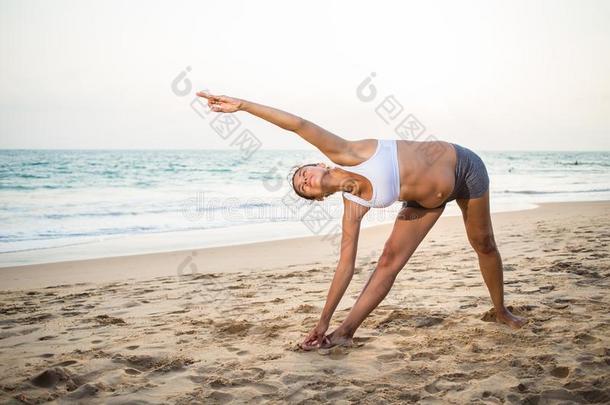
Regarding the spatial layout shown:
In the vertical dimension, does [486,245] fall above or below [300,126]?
below

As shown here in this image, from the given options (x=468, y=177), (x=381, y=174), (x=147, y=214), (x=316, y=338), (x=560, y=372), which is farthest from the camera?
(x=147, y=214)

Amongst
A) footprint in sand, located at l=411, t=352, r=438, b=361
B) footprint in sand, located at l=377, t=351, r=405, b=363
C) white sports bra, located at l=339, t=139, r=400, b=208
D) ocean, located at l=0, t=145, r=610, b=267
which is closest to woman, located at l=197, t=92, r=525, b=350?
white sports bra, located at l=339, t=139, r=400, b=208

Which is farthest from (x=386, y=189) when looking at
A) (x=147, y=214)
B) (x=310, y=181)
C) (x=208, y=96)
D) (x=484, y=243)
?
(x=147, y=214)

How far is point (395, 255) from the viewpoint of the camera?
11.4 ft

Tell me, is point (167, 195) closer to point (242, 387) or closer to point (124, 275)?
point (124, 275)

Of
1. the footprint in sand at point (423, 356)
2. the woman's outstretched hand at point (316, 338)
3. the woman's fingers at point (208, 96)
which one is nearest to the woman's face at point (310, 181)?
the woman's fingers at point (208, 96)

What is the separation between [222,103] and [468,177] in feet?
5.30

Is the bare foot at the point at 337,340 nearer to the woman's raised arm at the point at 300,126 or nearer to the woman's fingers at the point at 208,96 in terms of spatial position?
the woman's raised arm at the point at 300,126

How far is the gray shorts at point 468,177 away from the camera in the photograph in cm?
336

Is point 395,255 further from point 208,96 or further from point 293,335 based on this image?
point 208,96

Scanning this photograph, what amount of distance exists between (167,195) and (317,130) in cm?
1635

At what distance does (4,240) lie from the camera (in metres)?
9.02

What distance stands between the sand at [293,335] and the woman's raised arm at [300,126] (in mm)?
1279

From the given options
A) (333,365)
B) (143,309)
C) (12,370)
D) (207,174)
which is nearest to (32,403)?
(12,370)
